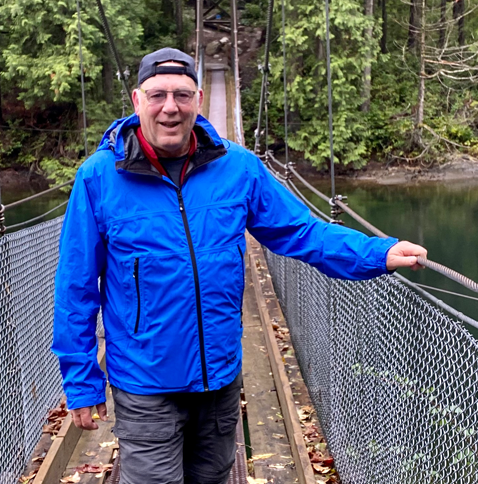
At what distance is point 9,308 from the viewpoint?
2.20 m

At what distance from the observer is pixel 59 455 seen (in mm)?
2332

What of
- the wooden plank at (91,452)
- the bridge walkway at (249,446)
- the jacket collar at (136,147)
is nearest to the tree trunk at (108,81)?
the bridge walkway at (249,446)

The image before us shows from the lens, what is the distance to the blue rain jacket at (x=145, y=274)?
4.67 feet

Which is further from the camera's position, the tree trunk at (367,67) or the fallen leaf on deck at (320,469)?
the tree trunk at (367,67)

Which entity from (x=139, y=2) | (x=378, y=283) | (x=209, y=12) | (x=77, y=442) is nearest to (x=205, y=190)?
(x=378, y=283)

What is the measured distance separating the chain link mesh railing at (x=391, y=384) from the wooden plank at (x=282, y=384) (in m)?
0.13

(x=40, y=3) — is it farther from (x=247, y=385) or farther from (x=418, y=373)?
(x=418, y=373)

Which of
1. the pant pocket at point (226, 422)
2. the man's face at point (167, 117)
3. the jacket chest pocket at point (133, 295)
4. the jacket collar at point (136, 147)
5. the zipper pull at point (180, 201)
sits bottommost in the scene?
the pant pocket at point (226, 422)

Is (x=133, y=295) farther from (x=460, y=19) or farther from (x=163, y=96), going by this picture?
(x=460, y=19)

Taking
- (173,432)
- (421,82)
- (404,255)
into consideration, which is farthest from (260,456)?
(421,82)

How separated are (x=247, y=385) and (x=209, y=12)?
19.9 metres

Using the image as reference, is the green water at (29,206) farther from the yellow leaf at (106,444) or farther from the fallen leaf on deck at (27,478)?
the fallen leaf on deck at (27,478)

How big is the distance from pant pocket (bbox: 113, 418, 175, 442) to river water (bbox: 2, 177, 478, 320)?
789 centimetres

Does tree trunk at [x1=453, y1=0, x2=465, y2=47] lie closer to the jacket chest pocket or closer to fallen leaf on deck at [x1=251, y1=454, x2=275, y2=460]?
fallen leaf on deck at [x1=251, y1=454, x2=275, y2=460]
